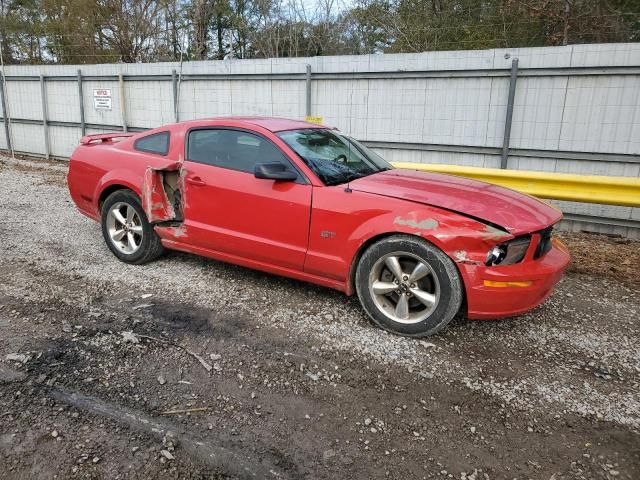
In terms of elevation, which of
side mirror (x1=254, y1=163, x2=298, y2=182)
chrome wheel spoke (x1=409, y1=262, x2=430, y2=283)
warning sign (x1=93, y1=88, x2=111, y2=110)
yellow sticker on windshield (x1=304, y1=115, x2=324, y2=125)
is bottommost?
chrome wheel spoke (x1=409, y1=262, x2=430, y2=283)

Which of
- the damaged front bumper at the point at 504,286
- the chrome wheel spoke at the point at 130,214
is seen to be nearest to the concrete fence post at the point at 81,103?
the chrome wheel spoke at the point at 130,214

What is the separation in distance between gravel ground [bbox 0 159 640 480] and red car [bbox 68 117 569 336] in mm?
353

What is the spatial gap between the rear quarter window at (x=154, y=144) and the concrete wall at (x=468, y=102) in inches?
175

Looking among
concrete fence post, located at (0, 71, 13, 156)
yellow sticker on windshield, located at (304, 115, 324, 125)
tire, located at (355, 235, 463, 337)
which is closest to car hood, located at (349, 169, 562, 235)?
tire, located at (355, 235, 463, 337)

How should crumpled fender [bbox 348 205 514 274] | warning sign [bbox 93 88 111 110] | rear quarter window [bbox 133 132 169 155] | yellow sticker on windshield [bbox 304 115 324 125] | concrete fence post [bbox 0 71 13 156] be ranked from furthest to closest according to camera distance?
concrete fence post [bbox 0 71 13 156]
warning sign [bbox 93 88 111 110]
yellow sticker on windshield [bbox 304 115 324 125]
rear quarter window [bbox 133 132 169 155]
crumpled fender [bbox 348 205 514 274]

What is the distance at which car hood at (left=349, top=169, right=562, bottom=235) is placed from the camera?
11.5 ft

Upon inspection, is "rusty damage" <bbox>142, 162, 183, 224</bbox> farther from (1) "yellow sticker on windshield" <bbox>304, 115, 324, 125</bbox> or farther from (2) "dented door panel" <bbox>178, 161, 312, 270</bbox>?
(1) "yellow sticker on windshield" <bbox>304, 115, 324, 125</bbox>

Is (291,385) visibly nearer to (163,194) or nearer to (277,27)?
(163,194)

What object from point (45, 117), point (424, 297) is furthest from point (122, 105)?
point (424, 297)

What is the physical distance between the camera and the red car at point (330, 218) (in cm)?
348

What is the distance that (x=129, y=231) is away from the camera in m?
5.15

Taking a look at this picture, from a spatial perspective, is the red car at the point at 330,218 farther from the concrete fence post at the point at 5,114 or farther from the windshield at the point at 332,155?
the concrete fence post at the point at 5,114

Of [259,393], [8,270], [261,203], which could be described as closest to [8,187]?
[8,270]

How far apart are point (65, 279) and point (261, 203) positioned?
84.2 inches
